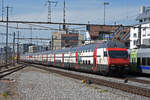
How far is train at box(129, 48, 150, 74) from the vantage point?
23422 millimetres

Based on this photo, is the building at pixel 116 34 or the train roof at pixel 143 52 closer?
the train roof at pixel 143 52

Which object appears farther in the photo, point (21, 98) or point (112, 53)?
point (112, 53)

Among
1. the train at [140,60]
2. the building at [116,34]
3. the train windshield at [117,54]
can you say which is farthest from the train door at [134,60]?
the building at [116,34]

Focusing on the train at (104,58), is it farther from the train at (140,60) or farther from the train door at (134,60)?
the train door at (134,60)

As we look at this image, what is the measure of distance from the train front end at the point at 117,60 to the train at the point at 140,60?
5.53ft

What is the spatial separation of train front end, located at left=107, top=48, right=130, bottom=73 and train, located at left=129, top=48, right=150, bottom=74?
66.4 inches

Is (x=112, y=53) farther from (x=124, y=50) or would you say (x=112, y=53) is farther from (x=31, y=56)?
(x=31, y=56)

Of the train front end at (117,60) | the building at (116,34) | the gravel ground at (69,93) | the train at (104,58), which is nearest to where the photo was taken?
the gravel ground at (69,93)

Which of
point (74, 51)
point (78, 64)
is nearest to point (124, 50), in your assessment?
point (78, 64)

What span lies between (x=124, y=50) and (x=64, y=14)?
6276 millimetres

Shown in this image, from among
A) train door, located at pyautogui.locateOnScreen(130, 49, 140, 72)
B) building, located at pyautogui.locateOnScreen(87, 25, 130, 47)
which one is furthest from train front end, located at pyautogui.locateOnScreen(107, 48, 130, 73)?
building, located at pyautogui.locateOnScreen(87, 25, 130, 47)

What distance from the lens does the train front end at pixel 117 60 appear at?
2270 cm

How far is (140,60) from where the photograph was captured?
24594mm

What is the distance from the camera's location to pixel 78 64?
102 feet
